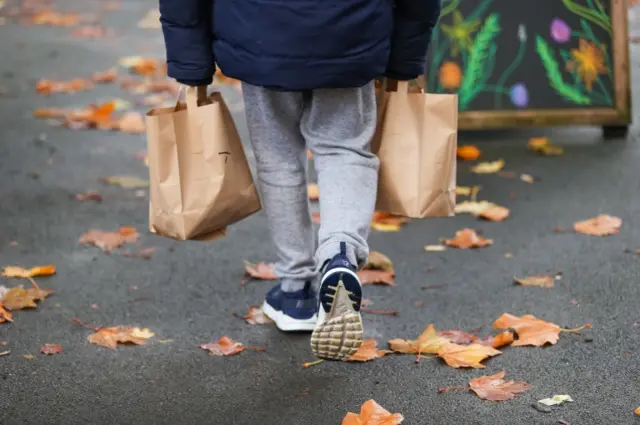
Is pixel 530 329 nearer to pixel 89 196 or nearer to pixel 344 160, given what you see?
pixel 344 160

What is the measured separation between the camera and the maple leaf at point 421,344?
3656 millimetres

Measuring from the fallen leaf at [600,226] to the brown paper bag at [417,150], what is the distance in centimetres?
144

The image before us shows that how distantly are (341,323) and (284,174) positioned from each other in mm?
637

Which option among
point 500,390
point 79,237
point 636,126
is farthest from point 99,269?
point 636,126

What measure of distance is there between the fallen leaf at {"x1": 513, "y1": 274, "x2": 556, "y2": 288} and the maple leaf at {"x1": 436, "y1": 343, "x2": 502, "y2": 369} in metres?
0.71

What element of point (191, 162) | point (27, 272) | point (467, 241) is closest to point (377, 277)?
point (467, 241)

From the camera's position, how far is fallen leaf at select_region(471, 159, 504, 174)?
232 inches

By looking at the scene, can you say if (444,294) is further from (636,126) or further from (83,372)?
(636,126)

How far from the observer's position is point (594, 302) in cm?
406

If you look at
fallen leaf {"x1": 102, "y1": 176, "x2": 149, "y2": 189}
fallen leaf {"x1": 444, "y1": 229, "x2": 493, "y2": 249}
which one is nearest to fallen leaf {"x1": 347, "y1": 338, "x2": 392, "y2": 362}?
fallen leaf {"x1": 444, "y1": 229, "x2": 493, "y2": 249}

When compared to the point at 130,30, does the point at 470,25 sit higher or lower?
higher

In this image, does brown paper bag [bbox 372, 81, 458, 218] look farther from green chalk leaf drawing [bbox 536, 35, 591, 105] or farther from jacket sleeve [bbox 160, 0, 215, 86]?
green chalk leaf drawing [bbox 536, 35, 591, 105]

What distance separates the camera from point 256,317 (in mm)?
4012

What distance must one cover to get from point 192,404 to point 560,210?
2.51 meters
